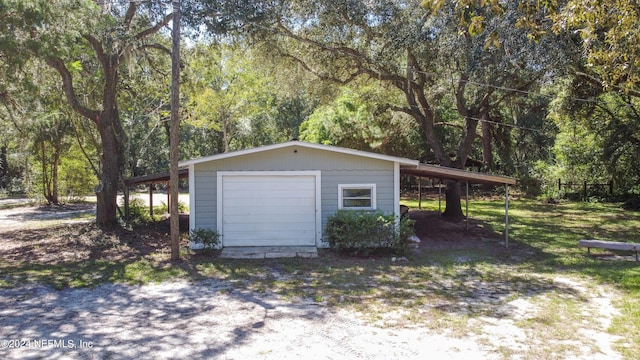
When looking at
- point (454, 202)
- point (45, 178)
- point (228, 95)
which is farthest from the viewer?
point (228, 95)

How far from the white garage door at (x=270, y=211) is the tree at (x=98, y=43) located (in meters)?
4.92

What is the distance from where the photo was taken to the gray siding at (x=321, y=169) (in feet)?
38.3

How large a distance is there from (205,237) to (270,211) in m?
1.73

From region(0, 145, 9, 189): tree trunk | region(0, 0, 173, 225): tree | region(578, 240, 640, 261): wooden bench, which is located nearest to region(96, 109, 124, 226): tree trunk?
region(0, 0, 173, 225): tree

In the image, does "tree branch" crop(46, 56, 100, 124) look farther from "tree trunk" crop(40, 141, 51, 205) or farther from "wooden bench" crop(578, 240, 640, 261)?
"wooden bench" crop(578, 240, 640, 261)

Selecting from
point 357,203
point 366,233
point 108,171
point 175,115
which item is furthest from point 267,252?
point 108,171

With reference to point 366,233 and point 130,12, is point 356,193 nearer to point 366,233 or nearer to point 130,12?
point 366,233

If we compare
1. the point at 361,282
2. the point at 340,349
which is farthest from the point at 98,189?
the point at 340,349

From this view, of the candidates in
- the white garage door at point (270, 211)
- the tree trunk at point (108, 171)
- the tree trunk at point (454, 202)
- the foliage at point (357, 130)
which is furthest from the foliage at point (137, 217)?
the tree trunk at point (454, 202)

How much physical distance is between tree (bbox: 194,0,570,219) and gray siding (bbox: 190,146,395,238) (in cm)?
378

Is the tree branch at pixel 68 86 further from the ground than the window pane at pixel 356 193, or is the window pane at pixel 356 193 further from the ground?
the tree branch at pixel 68 86

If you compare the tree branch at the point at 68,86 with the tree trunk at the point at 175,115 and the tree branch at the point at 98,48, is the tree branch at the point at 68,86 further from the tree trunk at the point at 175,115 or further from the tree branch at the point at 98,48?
the tree trunk at the point at 175,115

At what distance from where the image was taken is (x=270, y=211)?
11805mm

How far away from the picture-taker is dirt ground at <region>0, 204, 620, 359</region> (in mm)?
5062
